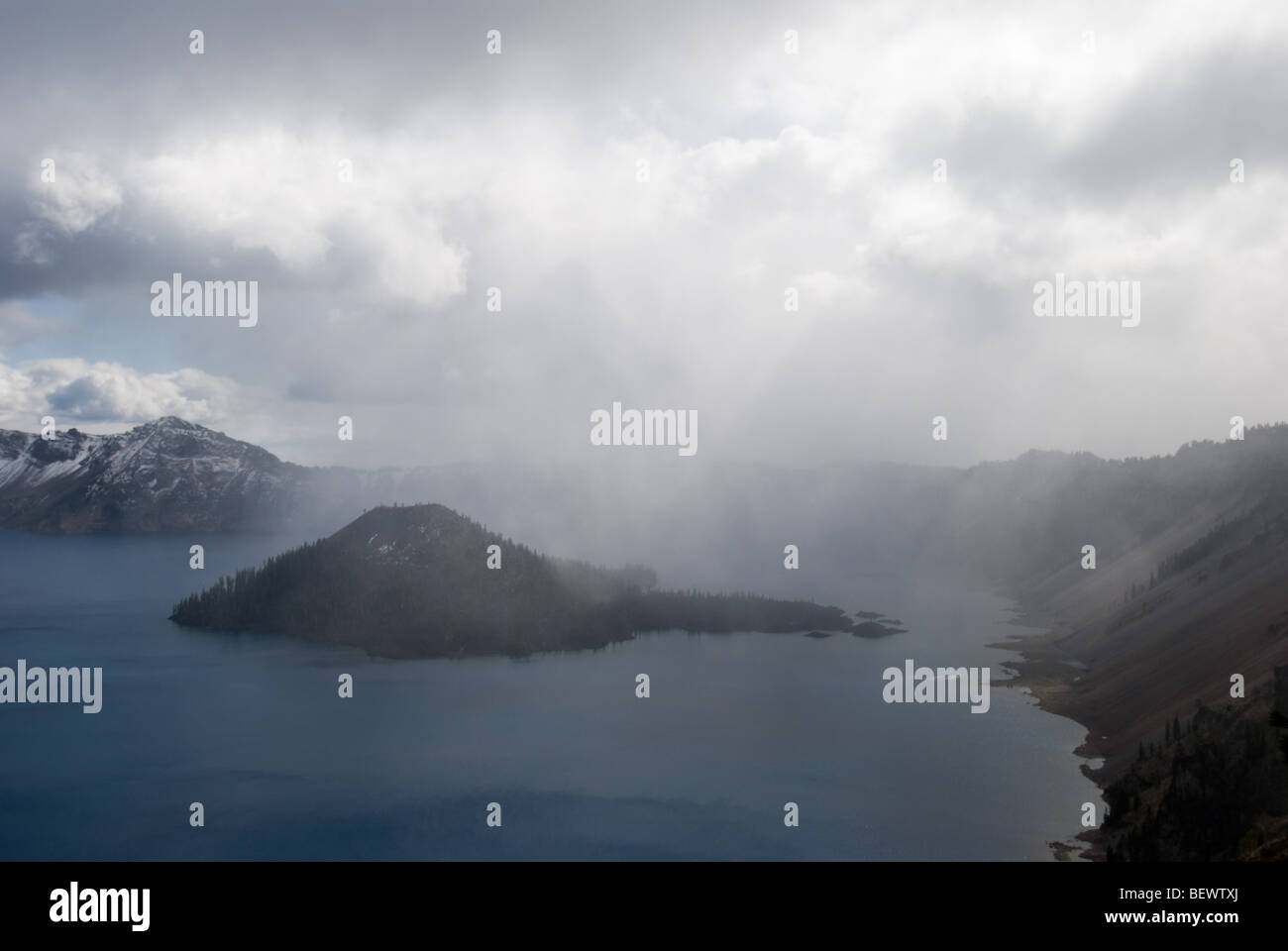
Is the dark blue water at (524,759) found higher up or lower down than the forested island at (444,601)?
lower down

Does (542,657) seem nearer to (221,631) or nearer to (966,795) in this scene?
(221,631)

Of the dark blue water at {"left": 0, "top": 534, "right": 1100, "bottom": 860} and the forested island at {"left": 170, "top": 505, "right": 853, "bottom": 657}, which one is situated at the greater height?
Answer: the forested island at {"left": 170, "top": 505, "right": 853, "bottom": 657}

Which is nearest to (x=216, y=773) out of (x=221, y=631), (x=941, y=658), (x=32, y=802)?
(x=32, y=802)

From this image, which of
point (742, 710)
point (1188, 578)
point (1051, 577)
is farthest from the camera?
point (1051, 577)

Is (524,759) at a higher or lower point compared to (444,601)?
lower

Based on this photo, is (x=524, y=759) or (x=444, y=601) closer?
(x=524, y=759)
